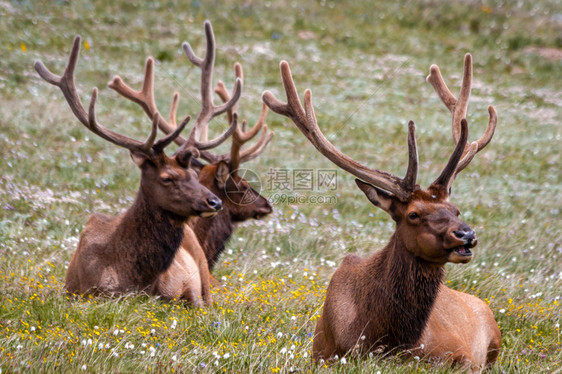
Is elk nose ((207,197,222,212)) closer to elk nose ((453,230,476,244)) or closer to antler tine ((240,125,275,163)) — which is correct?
antler tine ((240,125,275,163))

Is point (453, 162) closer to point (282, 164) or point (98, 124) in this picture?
point (98, 124)

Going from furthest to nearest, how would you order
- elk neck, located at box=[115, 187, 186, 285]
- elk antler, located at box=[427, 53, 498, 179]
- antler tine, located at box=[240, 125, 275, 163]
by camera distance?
1. antler tine, located at box=[240, 125, 275, 163]
2. elk neck, located at box=[115, 187, 186, 285]
3. elk antler, located at box=[427, 53, 498, 179]

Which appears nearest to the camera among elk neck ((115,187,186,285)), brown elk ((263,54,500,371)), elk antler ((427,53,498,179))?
brown elk ((263,54,500,371))

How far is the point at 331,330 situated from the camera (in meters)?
5.07

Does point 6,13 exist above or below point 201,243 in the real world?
above

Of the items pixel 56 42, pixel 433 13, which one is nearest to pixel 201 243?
pixel 56 42

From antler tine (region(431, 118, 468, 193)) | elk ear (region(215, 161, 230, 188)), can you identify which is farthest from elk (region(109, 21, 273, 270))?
antler tine (region(431, 118, 468, 193))

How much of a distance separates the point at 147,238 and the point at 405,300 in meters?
2.62

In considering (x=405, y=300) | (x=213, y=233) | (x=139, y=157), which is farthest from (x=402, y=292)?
(x=213, y=233)

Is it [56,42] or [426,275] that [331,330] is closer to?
[426,275]

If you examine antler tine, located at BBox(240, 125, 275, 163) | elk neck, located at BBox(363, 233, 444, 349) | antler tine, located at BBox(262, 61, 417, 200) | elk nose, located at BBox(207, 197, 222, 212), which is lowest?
elk neck, located at BBox(363, 233, 444, 349)

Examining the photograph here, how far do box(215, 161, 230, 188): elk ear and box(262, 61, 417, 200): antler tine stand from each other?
94.0 inches

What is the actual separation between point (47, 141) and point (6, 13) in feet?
34.6

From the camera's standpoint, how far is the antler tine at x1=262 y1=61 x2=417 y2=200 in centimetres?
510
